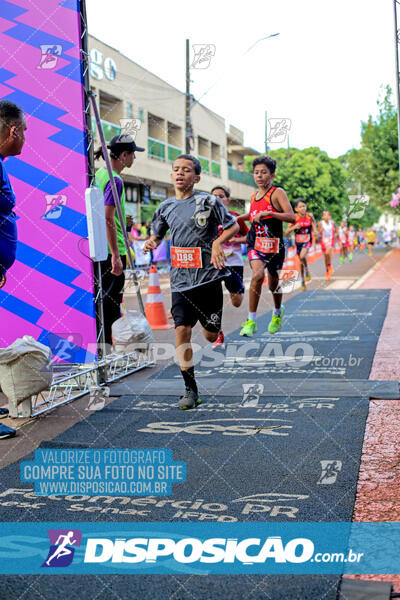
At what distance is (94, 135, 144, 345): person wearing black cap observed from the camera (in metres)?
6.45

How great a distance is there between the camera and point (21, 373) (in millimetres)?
5059

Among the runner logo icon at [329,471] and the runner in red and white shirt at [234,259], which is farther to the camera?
the runner in red and white shirt at [234,259]

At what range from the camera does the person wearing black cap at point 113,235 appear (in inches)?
254

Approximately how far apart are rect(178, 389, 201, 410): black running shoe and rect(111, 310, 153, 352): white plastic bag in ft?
5.42

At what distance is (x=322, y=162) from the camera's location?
53.2m

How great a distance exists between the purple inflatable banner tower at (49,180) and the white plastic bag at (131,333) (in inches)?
37.3

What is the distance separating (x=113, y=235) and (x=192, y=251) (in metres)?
1.25

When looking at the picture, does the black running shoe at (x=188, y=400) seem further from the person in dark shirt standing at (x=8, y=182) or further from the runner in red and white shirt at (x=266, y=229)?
the runner in red and white shirt at (x=266, y=229)

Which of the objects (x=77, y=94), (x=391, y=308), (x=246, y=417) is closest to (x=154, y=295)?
(x=391, y=308)

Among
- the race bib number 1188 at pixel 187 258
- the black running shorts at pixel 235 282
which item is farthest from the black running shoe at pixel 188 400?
the black running shorts at pixel 235 282

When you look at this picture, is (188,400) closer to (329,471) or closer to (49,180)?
(329,471)

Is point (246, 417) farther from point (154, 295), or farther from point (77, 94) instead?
point (154, 295)

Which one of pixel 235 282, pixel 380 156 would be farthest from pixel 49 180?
pixel 380 156

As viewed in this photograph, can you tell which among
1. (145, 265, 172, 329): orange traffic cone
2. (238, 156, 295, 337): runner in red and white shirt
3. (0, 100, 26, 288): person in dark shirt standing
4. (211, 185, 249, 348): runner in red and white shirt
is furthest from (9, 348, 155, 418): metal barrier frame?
(145, 265, 172, 329): orange traffic cone
